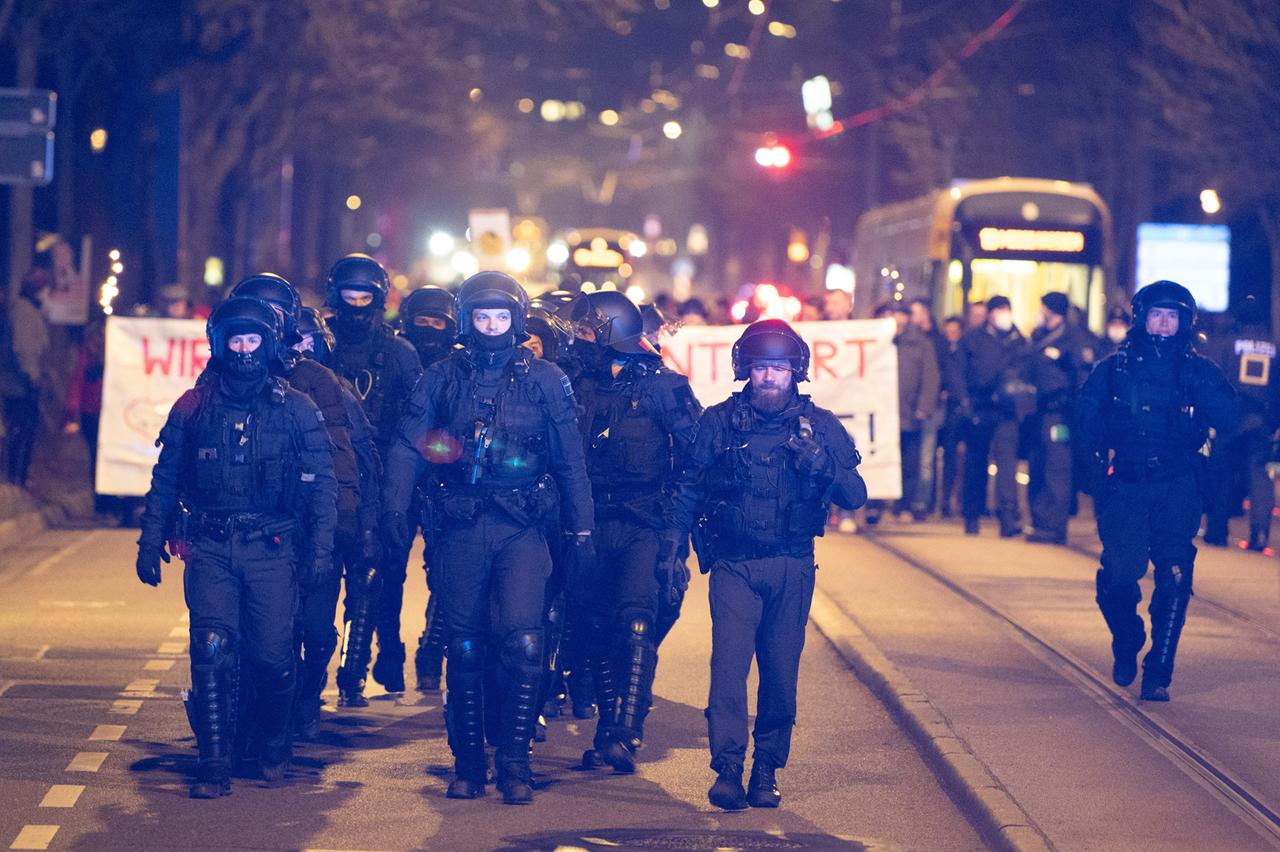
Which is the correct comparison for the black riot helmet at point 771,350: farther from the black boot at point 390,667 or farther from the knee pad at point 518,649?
the black boot at point 390,667

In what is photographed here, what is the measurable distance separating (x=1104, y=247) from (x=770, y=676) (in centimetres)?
2038

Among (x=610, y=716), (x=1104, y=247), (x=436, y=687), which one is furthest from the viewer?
(x=1104, y=247)

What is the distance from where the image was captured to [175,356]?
1731 cm

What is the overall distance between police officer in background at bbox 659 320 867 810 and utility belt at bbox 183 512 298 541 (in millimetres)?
1367

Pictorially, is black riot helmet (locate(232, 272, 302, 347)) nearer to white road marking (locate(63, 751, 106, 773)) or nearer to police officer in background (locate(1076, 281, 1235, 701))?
white road marking (locate(63, 751, 106, 773))

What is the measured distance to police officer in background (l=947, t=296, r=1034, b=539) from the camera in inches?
724

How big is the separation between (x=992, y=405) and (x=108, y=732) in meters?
10.4

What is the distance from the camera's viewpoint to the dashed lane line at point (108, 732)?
30.4 feet

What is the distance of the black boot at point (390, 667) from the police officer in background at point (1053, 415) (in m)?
8.41

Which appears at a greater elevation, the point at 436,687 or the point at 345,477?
the point at 345,477

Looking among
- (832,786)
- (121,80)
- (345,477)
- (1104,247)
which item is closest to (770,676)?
(832,786)

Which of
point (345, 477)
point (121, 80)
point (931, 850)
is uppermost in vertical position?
point (121, 80)

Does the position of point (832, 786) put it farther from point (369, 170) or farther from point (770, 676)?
point (369, 170)

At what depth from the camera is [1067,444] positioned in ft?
59.5
